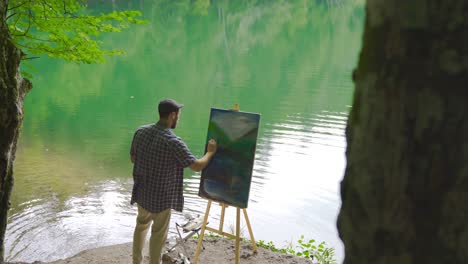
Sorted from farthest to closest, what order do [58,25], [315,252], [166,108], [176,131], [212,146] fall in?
[176,131] → [315,252] → [58,25] → [212,146] → [166,108]

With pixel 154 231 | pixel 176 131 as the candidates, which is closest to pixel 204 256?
pixel 154 231

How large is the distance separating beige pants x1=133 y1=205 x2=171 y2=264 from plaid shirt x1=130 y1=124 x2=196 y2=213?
10cm

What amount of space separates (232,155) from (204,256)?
130 cm

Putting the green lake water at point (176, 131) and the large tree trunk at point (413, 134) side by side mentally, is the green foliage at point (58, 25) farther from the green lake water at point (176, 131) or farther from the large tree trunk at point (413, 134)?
the large tree trunk at point (413, 134)

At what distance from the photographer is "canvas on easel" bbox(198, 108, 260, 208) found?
13.4 ft

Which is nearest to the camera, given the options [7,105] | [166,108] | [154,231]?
[7,105]

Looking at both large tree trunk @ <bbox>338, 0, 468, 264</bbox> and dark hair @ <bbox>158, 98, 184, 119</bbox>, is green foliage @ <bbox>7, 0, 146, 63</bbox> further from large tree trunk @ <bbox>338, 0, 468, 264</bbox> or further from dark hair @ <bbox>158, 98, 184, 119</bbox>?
large tree trunk @ <bbox>338, 0, 468, 264</bbox>

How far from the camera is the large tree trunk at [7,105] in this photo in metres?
3.10

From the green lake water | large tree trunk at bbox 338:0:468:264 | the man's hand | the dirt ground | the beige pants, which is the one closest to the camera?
large tree trunk at bbox 338:0:468:264

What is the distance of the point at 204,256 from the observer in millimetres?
4738

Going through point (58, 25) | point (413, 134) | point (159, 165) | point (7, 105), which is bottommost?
point (159, 165)

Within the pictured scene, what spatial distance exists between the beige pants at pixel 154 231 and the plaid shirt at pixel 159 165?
100 millimetres

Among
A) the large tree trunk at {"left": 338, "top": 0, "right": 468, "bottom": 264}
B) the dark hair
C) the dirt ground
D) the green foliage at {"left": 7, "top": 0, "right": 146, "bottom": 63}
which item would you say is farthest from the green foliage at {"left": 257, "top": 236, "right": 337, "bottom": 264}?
the large tree trunk at {"left": 338, "top": 0, "right": 468, "bottom": 264}

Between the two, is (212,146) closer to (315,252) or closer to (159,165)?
(159,165)
